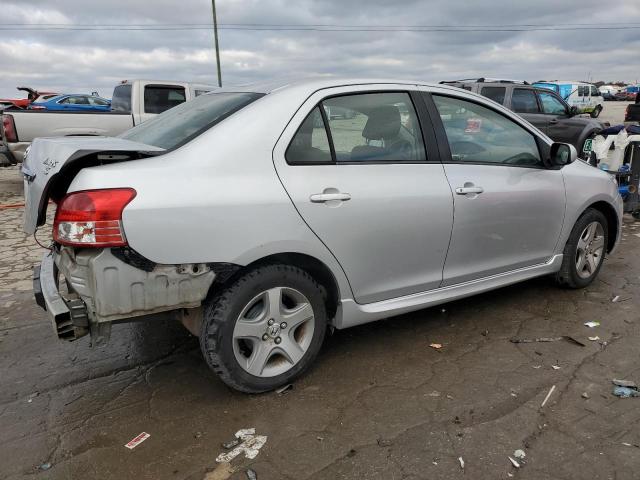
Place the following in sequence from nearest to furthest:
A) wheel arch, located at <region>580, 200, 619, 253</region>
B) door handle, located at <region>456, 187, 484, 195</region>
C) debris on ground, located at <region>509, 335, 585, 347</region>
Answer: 1. door handle, located at <region>456, 187, 484, 195</region>
2. debris on ground, located at <region>509, 335, 585, 347</region>
3. wheel arch, located at <region>580, 200, 619, 253</region>

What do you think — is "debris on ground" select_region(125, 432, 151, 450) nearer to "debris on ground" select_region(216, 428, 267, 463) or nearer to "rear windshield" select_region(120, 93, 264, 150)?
"debris on ground" select_region(216, 428, 267, 463)

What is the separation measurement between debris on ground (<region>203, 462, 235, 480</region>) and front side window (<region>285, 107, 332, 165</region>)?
1.52 m

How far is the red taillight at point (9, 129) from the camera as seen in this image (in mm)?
9109

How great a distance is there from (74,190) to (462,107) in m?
2.53

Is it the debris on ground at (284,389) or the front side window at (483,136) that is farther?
the front side window at (483,136)

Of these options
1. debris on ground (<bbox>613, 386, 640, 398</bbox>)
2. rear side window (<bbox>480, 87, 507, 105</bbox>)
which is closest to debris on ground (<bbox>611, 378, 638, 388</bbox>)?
debris on ground (<bbox>613, 386, 640, 398</bbox>)

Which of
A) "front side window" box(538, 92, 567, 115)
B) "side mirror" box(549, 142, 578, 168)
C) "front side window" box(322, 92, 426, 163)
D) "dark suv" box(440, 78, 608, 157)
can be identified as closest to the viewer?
"front side window" box(322, 92, 426, 163)

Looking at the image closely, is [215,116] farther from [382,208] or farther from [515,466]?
[515,466]

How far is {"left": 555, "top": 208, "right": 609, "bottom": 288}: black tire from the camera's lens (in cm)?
418

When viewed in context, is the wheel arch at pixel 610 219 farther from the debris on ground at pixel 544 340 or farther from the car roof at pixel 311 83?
the car roof at pixel 311 83

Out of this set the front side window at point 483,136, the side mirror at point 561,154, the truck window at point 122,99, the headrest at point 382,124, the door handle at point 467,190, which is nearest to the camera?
the headrest at point 382,124

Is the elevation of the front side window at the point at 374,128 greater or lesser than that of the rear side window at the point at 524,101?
lesser

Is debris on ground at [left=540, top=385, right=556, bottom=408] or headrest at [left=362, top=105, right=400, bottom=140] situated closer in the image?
debris on ground at [left=540, top=385, right=556, bottom=408]

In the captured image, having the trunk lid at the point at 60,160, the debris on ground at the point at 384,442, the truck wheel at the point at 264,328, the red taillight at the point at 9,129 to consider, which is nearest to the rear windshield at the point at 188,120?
the trunk lid at the point at 60,160
